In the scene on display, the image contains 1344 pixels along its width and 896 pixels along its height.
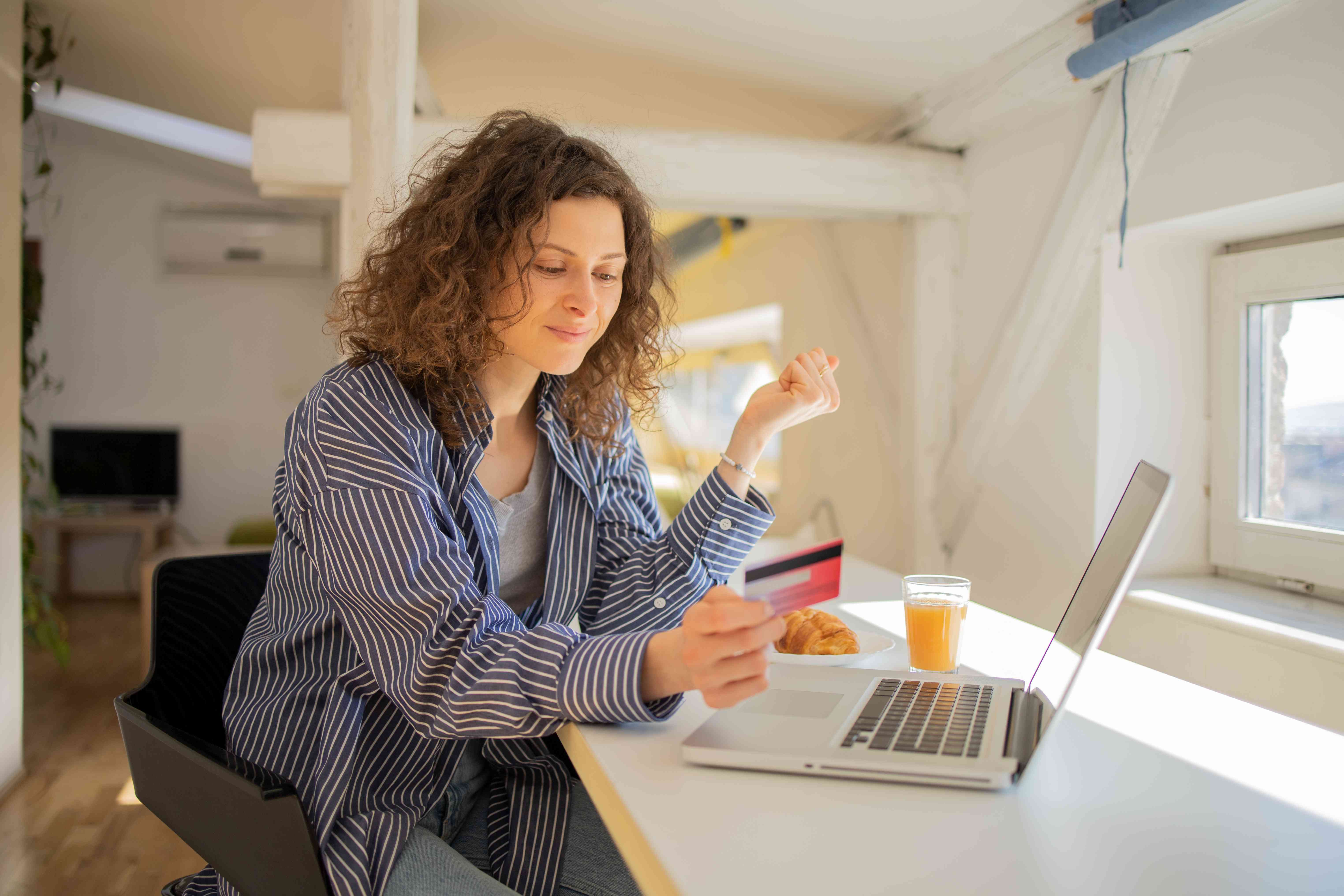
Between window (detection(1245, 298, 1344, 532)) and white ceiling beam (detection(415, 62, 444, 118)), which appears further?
white ceiling beam (detection(415, 62, 444, 118))

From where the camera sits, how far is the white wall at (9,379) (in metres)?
2.53

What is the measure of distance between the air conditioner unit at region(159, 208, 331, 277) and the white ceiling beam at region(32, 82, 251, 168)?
67 centimetres

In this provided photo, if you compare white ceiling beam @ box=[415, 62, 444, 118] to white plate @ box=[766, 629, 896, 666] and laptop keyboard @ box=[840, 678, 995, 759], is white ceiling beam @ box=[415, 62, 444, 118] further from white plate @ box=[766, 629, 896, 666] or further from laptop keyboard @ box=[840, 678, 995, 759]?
laptop keyboard @ box=[840, 678, 995, 759]

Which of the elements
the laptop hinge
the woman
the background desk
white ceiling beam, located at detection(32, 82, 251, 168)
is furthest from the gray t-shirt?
the background desk

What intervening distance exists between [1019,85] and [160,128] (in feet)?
16.0

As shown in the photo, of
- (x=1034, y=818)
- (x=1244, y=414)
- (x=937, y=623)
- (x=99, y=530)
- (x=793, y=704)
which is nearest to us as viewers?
(x=1034, y=818)

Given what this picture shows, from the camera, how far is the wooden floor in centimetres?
225

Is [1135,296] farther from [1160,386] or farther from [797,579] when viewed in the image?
[797,579]

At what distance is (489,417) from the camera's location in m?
1.21

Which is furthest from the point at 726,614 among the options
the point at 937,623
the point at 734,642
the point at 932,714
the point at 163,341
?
the point at 163,341

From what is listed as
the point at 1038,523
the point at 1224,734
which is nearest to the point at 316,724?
the point at 1224,734

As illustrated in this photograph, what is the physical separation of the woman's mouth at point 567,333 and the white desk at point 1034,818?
480 millimetres

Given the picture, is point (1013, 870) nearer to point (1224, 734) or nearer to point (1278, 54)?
point (1224, 734)

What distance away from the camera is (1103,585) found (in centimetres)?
87
